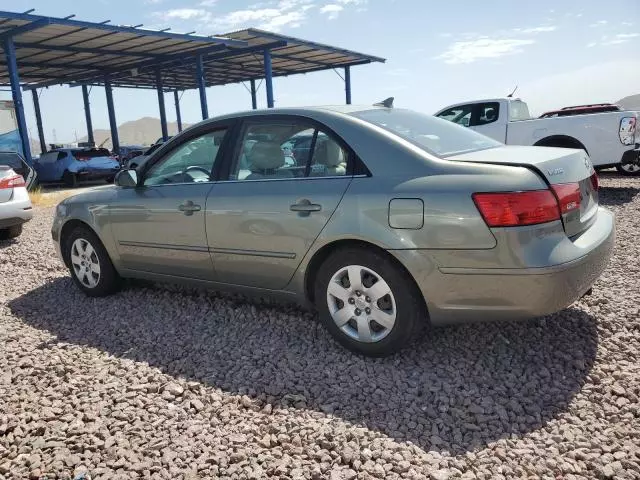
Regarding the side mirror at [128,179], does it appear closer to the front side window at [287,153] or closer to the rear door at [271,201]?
the rear door at [271,201]

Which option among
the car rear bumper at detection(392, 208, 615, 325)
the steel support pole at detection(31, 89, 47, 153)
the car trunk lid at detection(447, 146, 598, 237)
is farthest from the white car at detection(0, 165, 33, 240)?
the steel support pole at detection(31, 89, 47, 153)

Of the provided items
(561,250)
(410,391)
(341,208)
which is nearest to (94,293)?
(341,208)

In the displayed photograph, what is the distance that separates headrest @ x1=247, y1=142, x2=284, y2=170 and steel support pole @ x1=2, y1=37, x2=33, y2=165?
586 inches

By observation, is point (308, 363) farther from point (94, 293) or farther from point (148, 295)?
point (94, 293)

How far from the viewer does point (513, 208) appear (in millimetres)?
2752

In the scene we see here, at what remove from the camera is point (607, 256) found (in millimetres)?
3262

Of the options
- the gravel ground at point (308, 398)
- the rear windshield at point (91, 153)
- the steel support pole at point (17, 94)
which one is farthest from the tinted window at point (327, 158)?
the rear windshield at point (91, 153)

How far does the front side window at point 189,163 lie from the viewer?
13.3 ft

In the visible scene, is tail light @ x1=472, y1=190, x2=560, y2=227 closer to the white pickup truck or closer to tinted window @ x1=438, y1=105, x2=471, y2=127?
the white pickup truck

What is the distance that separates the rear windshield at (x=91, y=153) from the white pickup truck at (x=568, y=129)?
1274 centimetres

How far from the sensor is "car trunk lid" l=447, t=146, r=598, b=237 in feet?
9.51

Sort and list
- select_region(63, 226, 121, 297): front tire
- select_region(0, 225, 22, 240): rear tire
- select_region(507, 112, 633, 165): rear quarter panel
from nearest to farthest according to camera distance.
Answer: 1. select_region(63, 226, 121, 297): front tire
2. select_region(0, 225, 22, 240): rear tire
3. select_region(507, 112, 633, 165): rear quarter panel

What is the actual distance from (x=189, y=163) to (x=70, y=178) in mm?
15519

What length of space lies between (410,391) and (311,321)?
1.21 m
